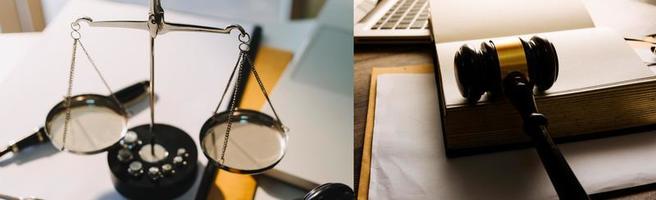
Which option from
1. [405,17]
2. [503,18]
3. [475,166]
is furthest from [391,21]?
[475,166]

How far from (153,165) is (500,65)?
0.32 meters

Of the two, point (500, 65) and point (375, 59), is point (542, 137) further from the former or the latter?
point (375, 59)

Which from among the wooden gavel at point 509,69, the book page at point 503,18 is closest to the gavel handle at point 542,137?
the wooden gavel at point 509,69

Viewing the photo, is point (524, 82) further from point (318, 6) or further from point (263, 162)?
point (318, 6)

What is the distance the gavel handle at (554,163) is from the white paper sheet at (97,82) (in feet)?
0.97

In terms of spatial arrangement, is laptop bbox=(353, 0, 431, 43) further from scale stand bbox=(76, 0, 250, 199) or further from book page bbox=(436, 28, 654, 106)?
scale stand bbox=(76, 0, 250, 199)

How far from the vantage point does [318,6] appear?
902mm

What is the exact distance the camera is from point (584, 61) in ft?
2.10

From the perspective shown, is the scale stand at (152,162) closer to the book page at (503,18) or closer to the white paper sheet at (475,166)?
the white paper sheet at (475,166)

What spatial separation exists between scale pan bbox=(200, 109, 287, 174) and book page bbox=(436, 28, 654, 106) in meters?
0.17

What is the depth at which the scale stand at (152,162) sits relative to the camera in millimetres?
518

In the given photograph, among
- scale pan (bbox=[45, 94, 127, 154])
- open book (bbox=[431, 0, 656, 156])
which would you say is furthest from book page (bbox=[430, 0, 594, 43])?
scale pan (bbox=[45, 94, 127, 154])

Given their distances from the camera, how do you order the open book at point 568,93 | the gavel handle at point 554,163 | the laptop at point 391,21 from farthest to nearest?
1. the laptop at point 391,21
2. the open book at point 568,93
3. the gavel handle at point 554,163

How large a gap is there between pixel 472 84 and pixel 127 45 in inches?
15.0
